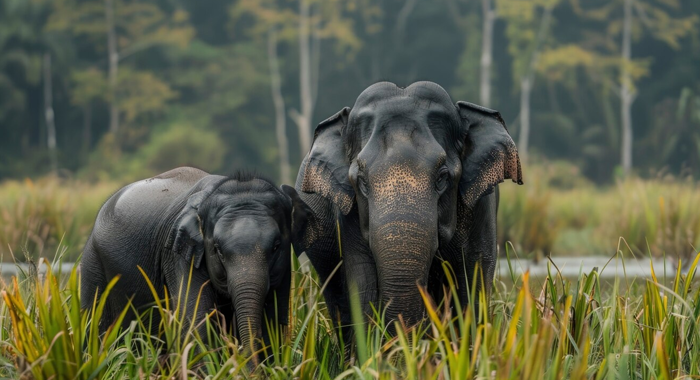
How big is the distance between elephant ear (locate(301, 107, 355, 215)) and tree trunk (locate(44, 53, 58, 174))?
110 feet

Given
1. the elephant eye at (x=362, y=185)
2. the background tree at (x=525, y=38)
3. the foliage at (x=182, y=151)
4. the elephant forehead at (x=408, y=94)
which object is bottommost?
the foliage at (x=182, y=151)

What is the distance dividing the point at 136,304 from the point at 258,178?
1.13 metres

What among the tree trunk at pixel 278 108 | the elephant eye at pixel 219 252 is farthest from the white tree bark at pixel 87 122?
the elephant eye at pixel 219 252

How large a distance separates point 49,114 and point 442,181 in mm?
35644

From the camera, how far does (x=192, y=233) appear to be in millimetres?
5406

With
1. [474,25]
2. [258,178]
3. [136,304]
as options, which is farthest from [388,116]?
[474,25]

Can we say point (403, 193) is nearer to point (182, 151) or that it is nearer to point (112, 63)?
point (182, 151)

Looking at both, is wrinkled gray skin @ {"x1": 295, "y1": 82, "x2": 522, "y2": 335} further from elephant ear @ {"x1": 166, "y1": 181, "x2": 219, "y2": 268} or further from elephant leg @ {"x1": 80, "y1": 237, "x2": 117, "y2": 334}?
elephant leg @ {"x1": 80, "y1": 237, "x2": 117, "y2": 334}

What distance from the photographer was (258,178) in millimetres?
5539

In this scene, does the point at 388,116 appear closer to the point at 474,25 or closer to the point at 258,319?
the point at 258,319

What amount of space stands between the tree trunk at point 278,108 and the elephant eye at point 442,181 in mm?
32824

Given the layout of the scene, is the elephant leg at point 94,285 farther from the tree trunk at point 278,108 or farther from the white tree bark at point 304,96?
the tree trunk at point 278,108

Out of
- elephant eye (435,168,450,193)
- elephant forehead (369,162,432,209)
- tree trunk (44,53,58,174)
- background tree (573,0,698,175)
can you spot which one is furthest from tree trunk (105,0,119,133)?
elephant forehead (369,162,432,209)

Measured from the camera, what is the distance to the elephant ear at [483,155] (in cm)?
559
